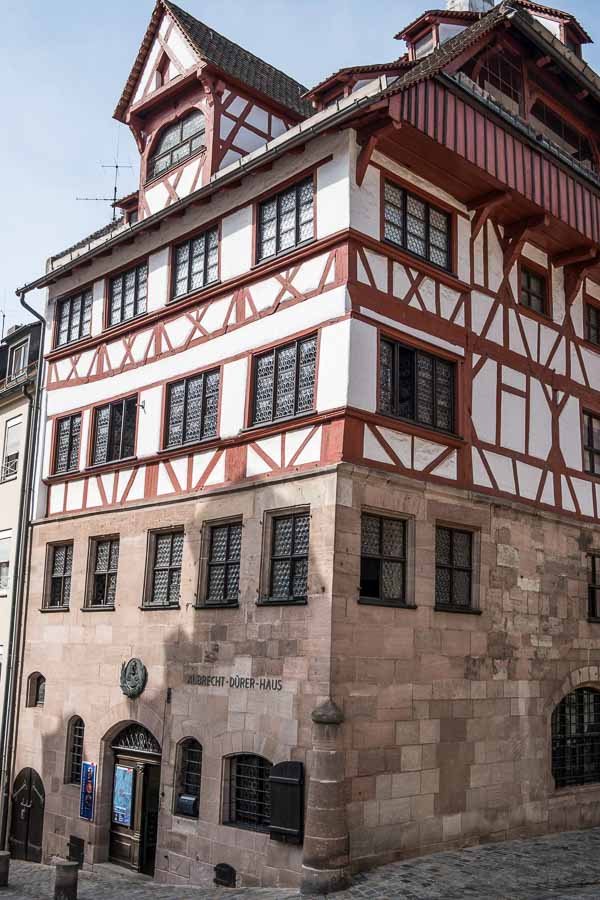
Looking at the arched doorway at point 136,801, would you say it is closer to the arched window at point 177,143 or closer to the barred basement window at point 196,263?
the barred basement window at point 196,263

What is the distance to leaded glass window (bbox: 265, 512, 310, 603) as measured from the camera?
15133mm

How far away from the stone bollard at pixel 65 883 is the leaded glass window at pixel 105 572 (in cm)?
529

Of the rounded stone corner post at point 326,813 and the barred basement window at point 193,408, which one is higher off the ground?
the barred basement window at point 193,408

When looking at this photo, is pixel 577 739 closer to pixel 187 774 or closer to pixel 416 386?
pixel 187 774

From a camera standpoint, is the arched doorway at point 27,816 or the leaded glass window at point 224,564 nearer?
the leaded glass window at point 224,564

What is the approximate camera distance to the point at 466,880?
13.7 m

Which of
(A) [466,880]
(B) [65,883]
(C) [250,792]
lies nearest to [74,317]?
(C) [250,792]

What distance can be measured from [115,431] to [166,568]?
3.52 meters

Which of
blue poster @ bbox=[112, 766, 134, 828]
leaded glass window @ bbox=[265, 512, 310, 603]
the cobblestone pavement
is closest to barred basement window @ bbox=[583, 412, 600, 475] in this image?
the cobblestone pavement

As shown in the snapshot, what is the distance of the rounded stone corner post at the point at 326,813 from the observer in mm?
13320

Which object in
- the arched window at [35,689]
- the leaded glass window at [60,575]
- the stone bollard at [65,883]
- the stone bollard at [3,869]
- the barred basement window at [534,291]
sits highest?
the barred basement window at [534,291]

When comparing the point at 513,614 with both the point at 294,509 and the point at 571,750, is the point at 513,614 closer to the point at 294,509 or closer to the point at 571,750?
the point at 571,750

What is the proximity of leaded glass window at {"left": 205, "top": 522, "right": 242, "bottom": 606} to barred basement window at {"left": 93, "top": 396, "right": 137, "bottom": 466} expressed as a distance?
3.49 m

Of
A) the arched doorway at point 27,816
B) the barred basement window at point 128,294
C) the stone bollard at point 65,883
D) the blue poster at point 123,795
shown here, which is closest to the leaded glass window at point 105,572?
the blue poster at point 123,795
